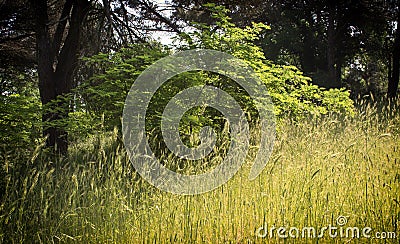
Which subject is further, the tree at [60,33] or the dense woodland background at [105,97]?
the tree at [60,33]

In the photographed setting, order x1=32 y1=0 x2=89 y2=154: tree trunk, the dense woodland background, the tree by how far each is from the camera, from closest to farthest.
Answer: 1. the dense woodland background
2. the tree
3. x1=32 y1=0 x2=89 y2=154: tree trunk

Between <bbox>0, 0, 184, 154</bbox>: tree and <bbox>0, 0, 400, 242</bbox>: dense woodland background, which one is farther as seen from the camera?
<bbox>0, 0, 184, 154</bbox>: tree

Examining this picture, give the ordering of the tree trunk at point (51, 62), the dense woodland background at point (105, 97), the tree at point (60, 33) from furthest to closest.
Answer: the tree trunk at point (51, 62) → the tree at point (60, 33) → the dense woodland background at point (105, 97)

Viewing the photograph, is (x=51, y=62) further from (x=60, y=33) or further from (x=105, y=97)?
(x=105, y=97)

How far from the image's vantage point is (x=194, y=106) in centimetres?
604

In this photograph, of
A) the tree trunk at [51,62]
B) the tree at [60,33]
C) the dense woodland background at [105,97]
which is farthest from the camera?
the tree trunk at [51,62]

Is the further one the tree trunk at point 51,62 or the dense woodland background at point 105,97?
the tree trunk at point 51,62

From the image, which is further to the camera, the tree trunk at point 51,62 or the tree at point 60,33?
the tree trunk at point 51,62

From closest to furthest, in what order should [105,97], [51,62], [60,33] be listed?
[105,97], [51,62], [60,33]

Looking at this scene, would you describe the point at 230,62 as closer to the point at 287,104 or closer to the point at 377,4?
the point at 287,104

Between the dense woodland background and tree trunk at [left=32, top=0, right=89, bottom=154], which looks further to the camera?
tree trunk at [left=32, top=0, right=89, bottom=154]

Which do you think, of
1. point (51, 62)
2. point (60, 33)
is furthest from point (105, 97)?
point (60, 33)

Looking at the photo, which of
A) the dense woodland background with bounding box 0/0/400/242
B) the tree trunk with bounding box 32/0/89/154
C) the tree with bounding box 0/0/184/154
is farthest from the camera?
the tree trunk with bounding box 32/0/89/154

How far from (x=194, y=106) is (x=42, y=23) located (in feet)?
11.7
